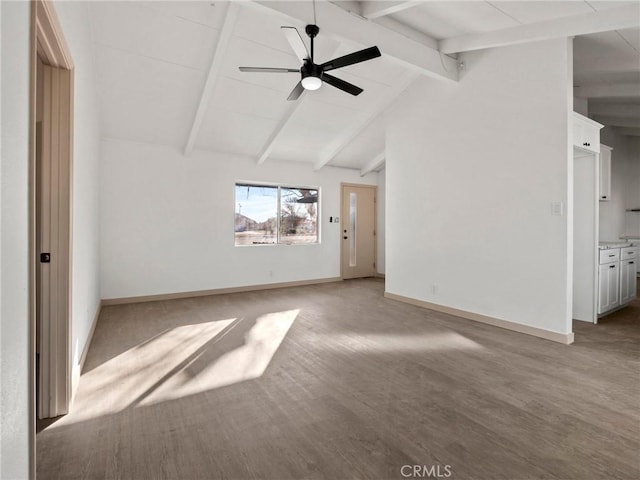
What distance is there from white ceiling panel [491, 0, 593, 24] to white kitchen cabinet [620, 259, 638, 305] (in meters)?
3.33

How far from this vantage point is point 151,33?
342 cm

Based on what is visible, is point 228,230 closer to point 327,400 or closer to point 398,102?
point 398,102

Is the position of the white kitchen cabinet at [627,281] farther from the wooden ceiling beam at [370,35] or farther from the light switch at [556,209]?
the wooden ceiling beam at [370,35]

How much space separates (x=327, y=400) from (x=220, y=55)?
350 cm

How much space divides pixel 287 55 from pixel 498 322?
4.00 meters

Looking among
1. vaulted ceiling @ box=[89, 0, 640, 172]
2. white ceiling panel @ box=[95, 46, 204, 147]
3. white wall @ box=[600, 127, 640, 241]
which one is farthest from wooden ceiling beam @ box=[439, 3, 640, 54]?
white wall @ box=[600, 127, 640, 241]

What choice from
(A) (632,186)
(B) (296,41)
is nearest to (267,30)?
(B) (296,41)

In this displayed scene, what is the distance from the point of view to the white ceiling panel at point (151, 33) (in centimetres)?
320

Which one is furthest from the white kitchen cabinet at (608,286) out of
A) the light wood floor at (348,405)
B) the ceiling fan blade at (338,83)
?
the ceiling fan blade at (338,83)

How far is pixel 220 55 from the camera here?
3602 mm

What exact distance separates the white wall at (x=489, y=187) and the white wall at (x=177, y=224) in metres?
2.51

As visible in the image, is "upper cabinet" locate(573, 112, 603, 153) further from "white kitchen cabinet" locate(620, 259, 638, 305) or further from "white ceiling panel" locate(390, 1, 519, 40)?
"white kitchen cabinet" locate(620, 259, 638, 305)

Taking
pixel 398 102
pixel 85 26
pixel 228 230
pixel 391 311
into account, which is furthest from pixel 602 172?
pixel 85 26
